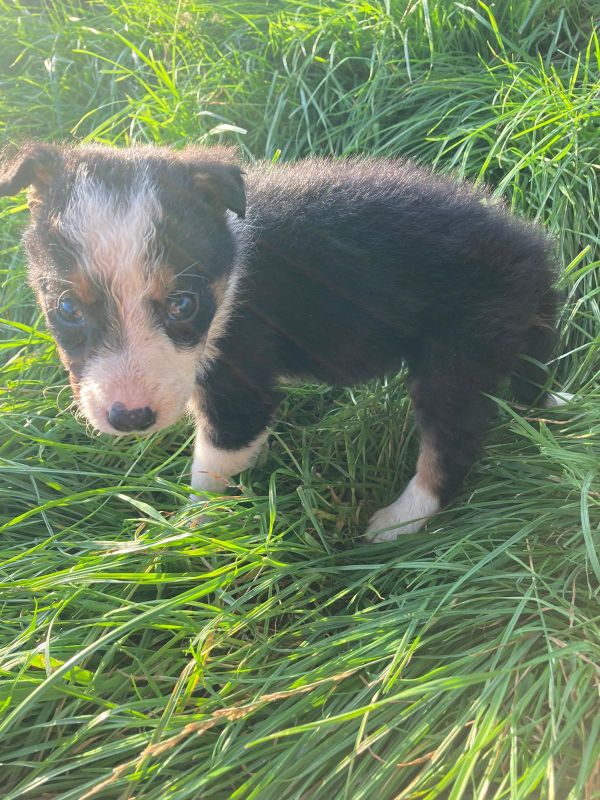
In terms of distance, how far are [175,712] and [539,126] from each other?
2.94 meters

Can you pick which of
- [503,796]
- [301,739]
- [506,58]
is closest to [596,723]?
[503,796]

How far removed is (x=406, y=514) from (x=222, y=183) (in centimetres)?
139

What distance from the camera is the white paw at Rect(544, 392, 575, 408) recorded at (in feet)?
10.5

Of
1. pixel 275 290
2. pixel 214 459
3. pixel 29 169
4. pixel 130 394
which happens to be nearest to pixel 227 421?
pixel 214 459

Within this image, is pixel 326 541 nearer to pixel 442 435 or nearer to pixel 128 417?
pixel 442 435

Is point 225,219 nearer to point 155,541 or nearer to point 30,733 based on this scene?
point 155,541

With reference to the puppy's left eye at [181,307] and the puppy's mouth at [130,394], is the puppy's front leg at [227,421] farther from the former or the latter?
the puppy's mouth at [130,394]

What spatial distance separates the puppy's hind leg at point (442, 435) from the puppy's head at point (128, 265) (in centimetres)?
86

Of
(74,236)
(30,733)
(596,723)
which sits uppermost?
(74,236)

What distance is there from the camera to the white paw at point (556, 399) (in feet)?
10.5

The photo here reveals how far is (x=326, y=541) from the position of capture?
292 centimetres

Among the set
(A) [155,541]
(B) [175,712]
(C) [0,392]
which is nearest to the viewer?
(B) [175,712]

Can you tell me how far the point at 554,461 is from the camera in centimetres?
278

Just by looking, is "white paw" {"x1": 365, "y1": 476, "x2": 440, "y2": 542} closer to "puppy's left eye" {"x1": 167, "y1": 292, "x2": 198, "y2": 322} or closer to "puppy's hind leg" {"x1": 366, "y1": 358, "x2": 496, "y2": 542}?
"puppy's hind leg" {"x1": 366, "y1": 358, "x2": 496, "y2": 542}
